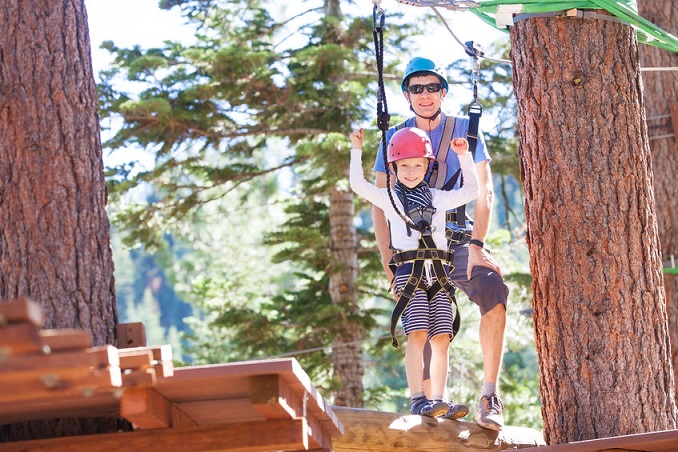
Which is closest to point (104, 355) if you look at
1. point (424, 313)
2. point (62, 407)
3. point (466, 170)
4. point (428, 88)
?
point (62, 407)

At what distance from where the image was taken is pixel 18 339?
101 inches

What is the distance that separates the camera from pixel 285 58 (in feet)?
39.8

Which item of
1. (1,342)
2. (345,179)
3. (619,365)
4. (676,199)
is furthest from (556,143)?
(345,179)

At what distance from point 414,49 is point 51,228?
9.37 m

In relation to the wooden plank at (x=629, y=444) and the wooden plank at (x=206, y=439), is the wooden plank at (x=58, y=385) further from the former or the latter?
the wooden plank at (x=629, y=444)

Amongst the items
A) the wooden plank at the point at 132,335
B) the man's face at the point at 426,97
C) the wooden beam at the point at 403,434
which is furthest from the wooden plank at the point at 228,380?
the man's face at the point at 426,97

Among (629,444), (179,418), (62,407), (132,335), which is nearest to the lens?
(62,407)

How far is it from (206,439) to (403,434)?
4.94 ft

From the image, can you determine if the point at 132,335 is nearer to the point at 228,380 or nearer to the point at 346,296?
the point at 228,380

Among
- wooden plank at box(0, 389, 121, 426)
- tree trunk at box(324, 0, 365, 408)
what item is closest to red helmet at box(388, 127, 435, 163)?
wooden plank at box(0, 389, 121, 426)

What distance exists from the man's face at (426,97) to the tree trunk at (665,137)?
1731 mm

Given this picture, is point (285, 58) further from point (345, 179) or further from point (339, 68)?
point (345, 179)

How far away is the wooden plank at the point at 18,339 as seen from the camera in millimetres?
2535

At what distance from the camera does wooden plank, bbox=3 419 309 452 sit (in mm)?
3645
